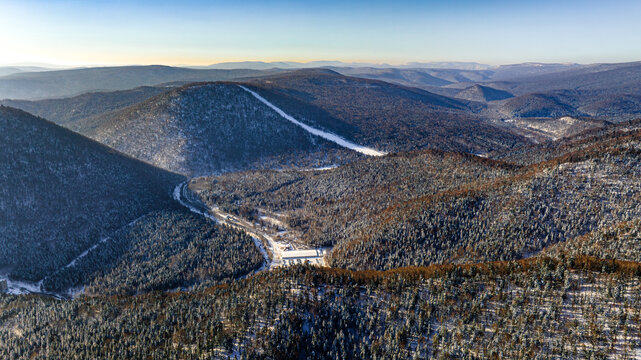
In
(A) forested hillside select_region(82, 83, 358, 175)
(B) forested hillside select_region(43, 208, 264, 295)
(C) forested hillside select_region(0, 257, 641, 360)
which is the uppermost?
(A) forested hillside select_region(82, 83, 358, 175)

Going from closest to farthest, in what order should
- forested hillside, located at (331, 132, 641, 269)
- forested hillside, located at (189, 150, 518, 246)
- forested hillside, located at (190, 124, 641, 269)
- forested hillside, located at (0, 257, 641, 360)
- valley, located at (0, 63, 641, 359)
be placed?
forested hillside, located at (0, 257, 641, 360) → valley, located at (0, 63, 641, 359) → forested hillside, located at (331, 132, 641, 269) → forested hillside, located at (190, 124, 641, 269) → forested hillside, located at (189, 150, 518, 246)

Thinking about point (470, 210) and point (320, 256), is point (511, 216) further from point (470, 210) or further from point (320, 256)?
point (320, 256)

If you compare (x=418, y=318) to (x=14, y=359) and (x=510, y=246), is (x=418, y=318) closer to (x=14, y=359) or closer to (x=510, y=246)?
(x=510, y=246)

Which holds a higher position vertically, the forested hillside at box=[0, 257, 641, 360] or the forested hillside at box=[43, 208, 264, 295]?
the forested hillside at box=[0, 257, 641, 360]

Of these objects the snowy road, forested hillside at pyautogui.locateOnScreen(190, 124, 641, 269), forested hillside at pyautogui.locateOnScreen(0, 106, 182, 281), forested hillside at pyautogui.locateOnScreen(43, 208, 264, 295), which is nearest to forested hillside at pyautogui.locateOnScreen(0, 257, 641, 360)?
forested hillside at pyautogui.locateOnScreen(43, 208, 264, 295)

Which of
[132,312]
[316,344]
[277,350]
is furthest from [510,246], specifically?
[132,312]

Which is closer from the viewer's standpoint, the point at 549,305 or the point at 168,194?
the point at 549,305

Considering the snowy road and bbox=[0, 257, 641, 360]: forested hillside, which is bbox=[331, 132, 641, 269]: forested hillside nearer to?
the snowy road

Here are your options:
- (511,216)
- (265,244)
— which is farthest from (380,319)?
(265,244)

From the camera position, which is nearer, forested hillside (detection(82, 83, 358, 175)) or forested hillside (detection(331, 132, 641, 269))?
forested hillside (detection(331, 132, 641, 269))
